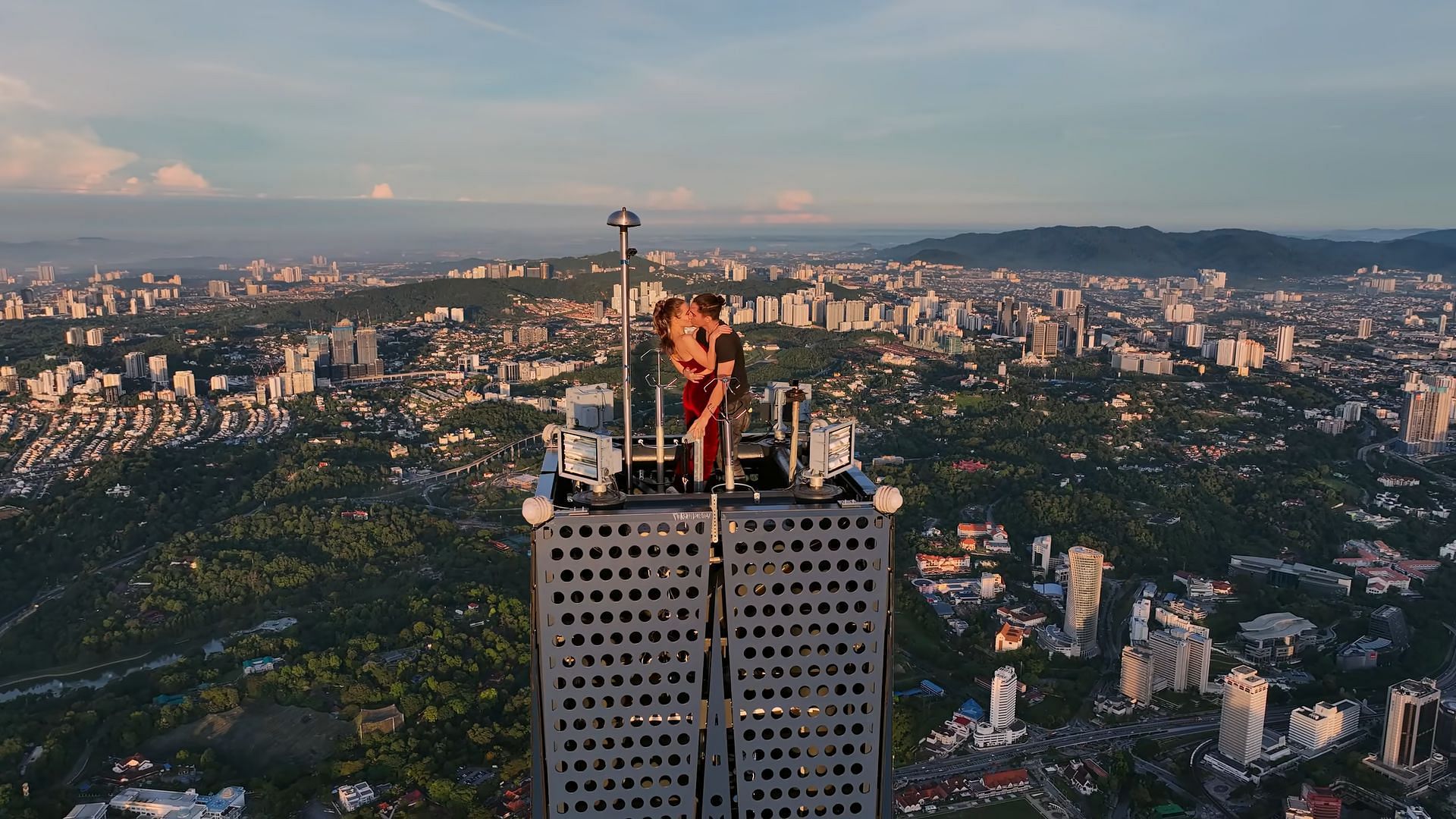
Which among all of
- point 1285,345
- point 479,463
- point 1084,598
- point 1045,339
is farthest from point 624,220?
point 1285,345

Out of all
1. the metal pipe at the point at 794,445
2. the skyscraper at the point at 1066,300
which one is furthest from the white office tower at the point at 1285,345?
the metal pipe at the point at 794,445

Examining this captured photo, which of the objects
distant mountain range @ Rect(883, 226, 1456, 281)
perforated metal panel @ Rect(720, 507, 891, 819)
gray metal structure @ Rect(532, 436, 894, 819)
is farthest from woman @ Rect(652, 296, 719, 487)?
distant mountain range @ Rect(883, 226, 1456, 281)

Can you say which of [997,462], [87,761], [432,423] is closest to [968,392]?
[997,462]

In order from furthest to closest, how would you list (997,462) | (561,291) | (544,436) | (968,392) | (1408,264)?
(1408,264), (561,291), (968,392), (997,462), (544,436)

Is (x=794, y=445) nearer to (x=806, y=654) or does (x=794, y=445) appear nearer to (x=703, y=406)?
(x=703, y=406)

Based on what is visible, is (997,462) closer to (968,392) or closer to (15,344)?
(968,392)

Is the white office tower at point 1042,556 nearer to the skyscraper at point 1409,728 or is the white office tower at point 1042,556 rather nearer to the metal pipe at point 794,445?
the skyscraper at point 1409,728

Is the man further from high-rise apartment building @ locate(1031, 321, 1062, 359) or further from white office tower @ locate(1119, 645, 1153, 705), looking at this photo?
high-rise apartment building @ locate(1031, 321, 1062, 359)
